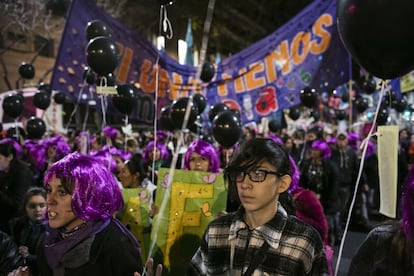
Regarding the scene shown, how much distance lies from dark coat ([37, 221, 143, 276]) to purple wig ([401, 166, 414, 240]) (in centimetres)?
120

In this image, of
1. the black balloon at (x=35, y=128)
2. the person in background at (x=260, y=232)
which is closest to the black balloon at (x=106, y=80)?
the black balloon at (x=35, y=128)

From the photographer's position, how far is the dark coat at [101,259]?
218 centimetres

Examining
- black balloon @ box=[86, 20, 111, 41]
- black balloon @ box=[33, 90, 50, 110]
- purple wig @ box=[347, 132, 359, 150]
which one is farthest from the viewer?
purple wig @ box=[347, 132, 359, 150]

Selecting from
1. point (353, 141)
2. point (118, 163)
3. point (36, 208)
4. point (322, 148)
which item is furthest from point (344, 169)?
point (36, 208)

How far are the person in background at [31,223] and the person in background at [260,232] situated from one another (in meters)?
1.74

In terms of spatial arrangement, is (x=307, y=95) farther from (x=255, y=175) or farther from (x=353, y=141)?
(x=255, y=175)

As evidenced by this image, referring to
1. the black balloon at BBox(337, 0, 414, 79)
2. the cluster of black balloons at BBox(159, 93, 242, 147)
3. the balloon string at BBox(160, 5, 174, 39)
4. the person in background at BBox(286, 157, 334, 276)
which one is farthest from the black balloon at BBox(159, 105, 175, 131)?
the black balloon at BBox(337, 0, 414, 79)

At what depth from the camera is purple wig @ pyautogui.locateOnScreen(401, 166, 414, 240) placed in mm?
1746

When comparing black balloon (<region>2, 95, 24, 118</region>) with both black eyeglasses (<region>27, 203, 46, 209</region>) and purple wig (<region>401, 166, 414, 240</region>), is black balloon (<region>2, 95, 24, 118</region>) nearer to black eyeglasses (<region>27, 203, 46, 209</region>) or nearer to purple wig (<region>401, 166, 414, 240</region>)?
black eyeglasses (<region>27, 203, 46, 209</region>)

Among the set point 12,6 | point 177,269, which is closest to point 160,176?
point 177,269

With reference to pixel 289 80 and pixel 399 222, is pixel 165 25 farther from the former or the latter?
pixel 289 80

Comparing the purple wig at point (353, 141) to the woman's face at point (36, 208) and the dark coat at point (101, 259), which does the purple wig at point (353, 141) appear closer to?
the woman's face at point (36, 208)

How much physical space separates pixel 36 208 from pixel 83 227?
1.49m

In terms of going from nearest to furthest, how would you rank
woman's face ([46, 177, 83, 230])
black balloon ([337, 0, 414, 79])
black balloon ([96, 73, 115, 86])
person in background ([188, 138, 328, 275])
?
black balloon ([337, 0, 414, 79]) < person in background ([188, 138, 328, 275]) < woman's face ([46, 177, 83, 230]) < black balloon ([96, 73, 115, 86])
